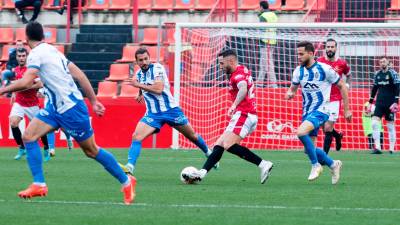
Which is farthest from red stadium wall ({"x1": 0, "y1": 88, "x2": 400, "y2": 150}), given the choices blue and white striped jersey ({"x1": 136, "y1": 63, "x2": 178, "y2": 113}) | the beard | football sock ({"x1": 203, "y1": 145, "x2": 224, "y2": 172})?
football sock ({"x1": 203, "y1": 145, "x2": 224, "y2": 172})

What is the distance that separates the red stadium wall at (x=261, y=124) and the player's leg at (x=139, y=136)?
9287mm

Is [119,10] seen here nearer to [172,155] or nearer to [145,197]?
[172,155]

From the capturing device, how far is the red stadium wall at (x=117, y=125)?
25000 millimetres

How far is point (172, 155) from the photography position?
2116cm

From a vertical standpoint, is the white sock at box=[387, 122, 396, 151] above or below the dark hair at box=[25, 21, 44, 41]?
below

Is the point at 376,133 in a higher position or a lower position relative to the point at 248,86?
lower

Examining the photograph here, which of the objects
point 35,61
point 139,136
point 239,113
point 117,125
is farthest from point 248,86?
point 117,125

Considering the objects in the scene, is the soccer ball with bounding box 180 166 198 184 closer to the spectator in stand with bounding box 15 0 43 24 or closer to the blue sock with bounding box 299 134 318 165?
the blue sock with bounding box 299 134 318 165

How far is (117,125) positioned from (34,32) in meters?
14.2

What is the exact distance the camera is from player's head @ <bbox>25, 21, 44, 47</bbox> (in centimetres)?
1102

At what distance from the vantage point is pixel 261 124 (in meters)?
24.7

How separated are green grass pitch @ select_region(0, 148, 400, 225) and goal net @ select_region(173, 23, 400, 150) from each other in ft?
20.4

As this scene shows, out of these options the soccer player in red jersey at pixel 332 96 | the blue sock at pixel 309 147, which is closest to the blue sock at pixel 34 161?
the blue sock at pixel 309 147

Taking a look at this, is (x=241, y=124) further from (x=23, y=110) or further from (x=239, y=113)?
(x=23, y=110)
